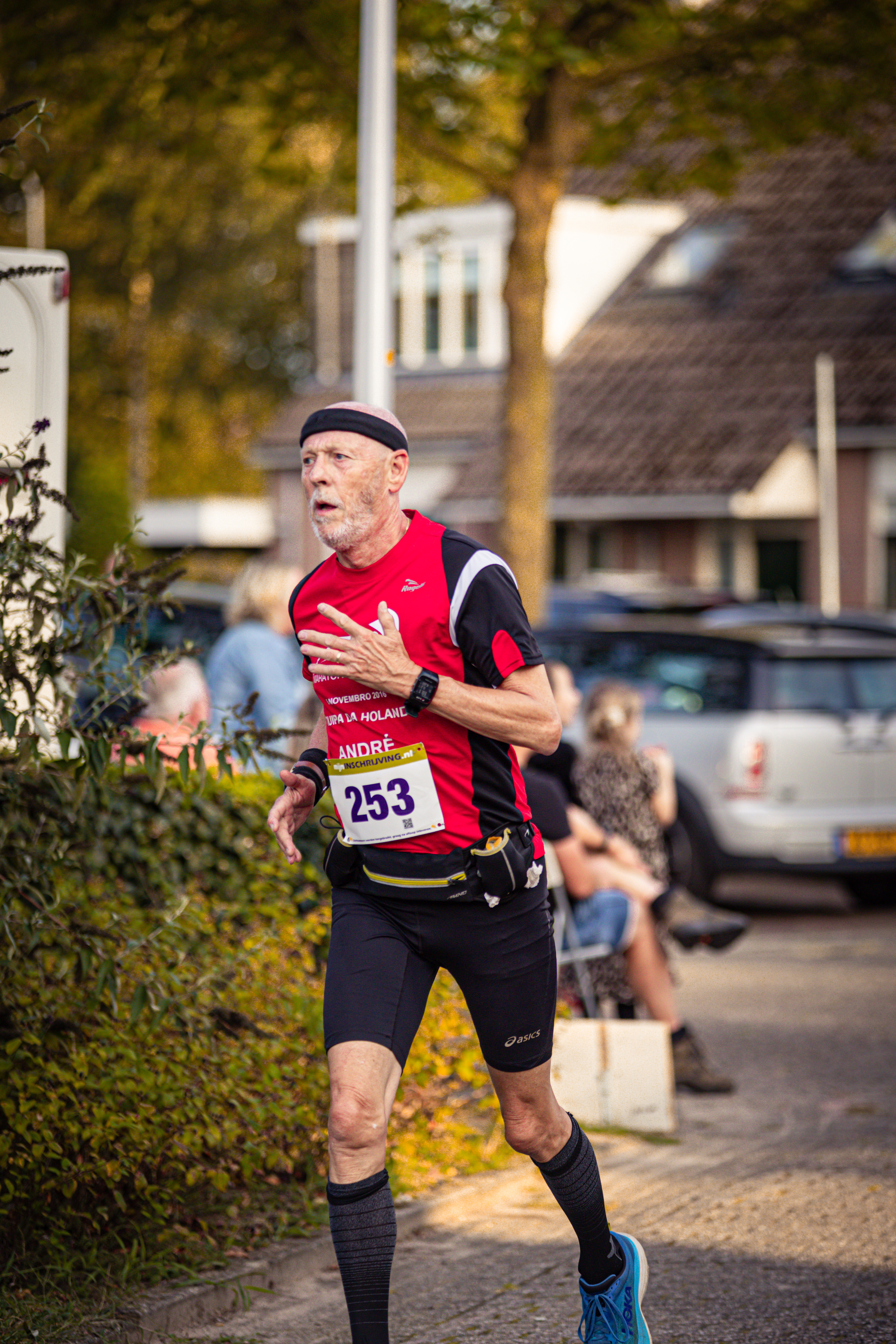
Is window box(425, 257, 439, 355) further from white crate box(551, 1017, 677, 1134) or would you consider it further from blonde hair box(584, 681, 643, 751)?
white crate box(551, 1017, 677, 1134)

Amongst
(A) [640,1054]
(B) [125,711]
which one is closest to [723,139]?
(A) [640,1054]

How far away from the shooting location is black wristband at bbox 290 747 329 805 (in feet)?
13.1

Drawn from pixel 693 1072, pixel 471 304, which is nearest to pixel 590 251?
pixel 471 304

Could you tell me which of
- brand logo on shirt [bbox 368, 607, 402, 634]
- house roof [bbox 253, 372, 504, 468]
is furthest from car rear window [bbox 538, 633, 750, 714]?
house roof [bbox 253, 372, 504, 468]

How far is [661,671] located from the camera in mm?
12180

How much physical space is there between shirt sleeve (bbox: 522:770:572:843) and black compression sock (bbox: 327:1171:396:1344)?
2.87 metres

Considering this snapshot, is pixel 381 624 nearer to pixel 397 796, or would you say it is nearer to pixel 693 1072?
pixel 397 796

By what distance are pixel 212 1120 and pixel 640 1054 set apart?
1.99m

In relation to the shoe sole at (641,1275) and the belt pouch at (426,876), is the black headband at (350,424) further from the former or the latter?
the shoe sole at (641,1275)

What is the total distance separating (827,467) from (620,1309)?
23.0 metres

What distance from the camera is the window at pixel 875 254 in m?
27.3

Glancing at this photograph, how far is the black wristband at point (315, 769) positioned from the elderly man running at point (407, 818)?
183 millimetres

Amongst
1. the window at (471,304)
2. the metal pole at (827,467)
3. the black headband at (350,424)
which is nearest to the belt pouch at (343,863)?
the black headband at (350,424)

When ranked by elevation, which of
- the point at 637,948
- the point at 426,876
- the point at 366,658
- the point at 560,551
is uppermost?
the point at 560,551
